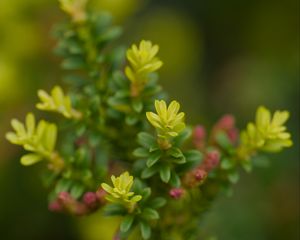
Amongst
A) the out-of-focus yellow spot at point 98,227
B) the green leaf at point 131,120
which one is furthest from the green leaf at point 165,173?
the out-of-focus yellow spot at point 98,227

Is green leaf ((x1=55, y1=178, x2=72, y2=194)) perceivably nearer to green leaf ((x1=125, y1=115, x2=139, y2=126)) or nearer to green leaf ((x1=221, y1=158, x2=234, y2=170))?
green leaf ((x1=125, y1=115, x2=139, y2=126))

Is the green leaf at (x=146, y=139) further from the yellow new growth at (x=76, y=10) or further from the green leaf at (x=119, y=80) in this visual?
the yellow new growth at (x=76, y=10)

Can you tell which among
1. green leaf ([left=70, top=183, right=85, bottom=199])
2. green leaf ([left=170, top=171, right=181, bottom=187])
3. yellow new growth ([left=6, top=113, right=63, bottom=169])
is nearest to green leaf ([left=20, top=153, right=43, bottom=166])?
yellow new growth ([left=6, top=113, right=63, bottom=169])

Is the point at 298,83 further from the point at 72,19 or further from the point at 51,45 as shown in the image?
the point at 72,19

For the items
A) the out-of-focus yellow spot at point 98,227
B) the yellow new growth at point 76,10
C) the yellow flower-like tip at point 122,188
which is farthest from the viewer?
the out-of-focus yellow spot at point 98,227

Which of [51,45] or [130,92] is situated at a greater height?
[51,45]

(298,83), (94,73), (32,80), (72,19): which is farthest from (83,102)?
(298,83)

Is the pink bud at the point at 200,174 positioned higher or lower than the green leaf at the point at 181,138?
lower
